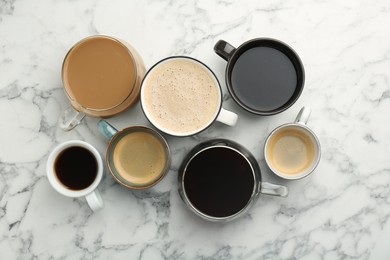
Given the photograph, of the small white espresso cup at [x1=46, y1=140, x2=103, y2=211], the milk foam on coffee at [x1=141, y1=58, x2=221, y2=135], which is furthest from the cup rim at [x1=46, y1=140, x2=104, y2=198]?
the milk foam on coffee at [x1=141, y1=58, x2=221, y2=135]

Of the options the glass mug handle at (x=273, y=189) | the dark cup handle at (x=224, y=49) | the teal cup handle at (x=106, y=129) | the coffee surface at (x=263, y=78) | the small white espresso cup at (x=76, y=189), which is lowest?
the small white espresso cup at (x=76, y=189)

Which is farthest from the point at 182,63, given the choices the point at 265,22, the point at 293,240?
the point at 293,240

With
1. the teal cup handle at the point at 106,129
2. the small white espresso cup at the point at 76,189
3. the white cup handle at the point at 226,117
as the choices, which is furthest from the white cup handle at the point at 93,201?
the white cup handle at the point at 226,117

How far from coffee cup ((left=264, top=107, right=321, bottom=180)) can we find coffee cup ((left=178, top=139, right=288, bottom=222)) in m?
0.08

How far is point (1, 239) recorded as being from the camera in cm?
130

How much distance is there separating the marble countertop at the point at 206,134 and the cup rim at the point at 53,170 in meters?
0.06

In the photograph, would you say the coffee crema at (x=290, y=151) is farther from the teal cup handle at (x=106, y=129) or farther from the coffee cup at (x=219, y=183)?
the teal cup handle at (x=106, y=129)

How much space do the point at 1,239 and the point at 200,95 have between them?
1.92 ft

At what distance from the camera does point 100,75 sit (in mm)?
1242

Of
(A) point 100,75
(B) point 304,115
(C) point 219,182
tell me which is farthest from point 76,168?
(B) point 304,115

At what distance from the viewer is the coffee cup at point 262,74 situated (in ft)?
4.06

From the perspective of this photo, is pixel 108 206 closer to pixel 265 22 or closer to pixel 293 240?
pixel 293 240

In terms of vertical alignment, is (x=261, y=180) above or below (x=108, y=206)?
above

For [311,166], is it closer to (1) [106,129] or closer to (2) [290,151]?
(2) [290,151]
